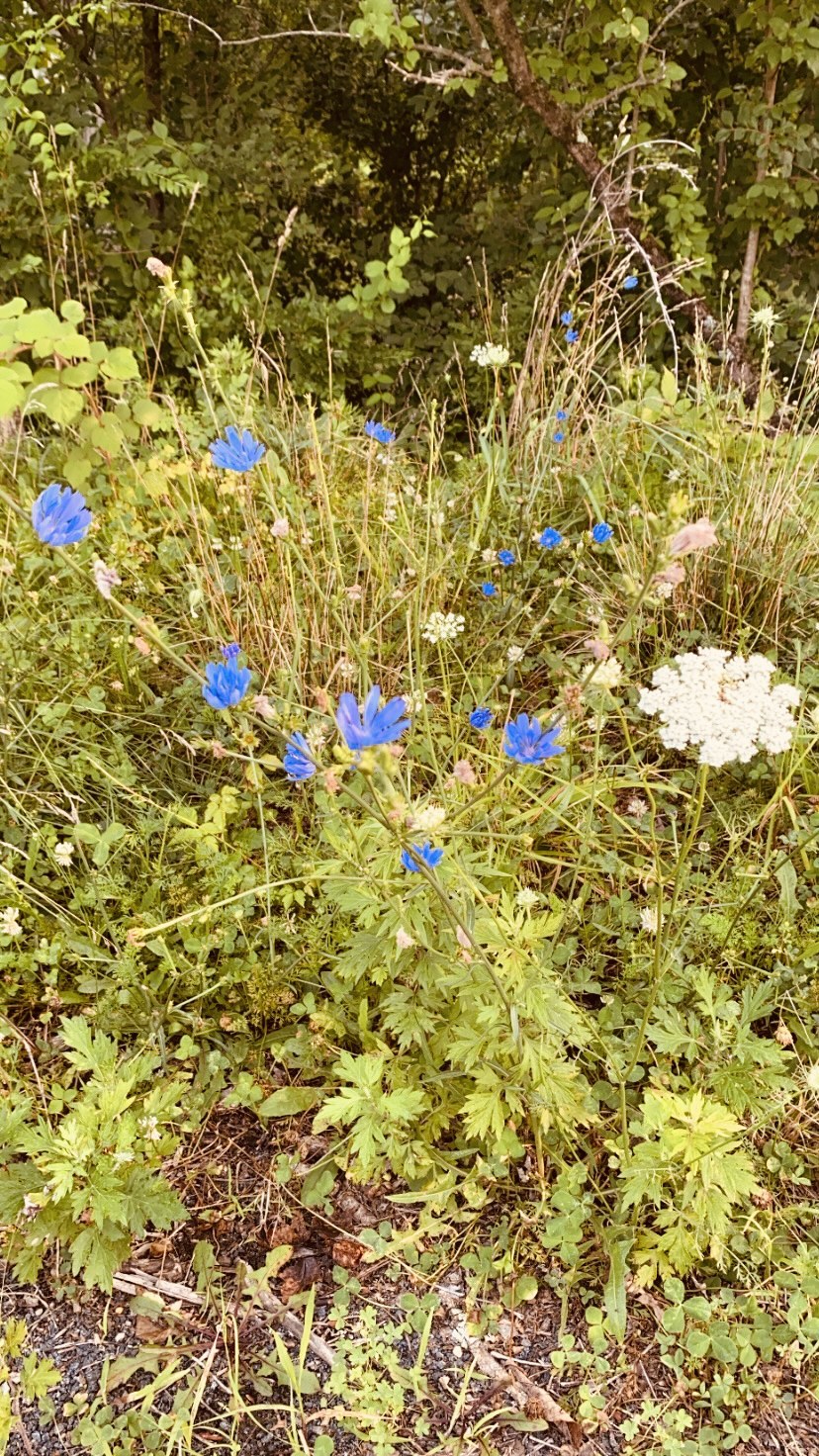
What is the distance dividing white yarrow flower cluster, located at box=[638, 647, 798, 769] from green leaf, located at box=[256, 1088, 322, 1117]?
949 millimetres

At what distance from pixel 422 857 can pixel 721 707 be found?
0.42 metres

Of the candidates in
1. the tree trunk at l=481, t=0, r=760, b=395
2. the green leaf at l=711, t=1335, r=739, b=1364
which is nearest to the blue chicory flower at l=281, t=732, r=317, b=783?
the green leaf at l=711, t=1335, r=739, b=1364

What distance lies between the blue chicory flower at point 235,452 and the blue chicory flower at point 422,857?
83 centimetres

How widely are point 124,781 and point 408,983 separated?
31.6 inches

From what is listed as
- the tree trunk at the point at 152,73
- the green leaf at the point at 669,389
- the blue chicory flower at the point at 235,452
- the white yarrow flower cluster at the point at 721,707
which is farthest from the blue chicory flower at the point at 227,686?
the tree trunk at the point at 152,73

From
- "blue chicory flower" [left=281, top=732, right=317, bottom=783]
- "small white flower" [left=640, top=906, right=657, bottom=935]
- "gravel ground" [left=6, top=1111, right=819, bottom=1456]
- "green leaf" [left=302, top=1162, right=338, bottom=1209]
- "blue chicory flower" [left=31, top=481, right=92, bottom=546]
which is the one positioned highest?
"blue chicory flower" [left=31, top=481, right=92, bottom=546]

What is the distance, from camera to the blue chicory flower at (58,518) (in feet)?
3.57

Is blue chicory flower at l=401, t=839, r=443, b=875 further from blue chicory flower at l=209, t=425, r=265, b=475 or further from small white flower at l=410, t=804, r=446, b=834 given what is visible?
blue chicory flower at l=209, t=425, r=265, b=475

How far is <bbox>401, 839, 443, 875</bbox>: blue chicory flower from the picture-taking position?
107cm

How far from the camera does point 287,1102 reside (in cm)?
160

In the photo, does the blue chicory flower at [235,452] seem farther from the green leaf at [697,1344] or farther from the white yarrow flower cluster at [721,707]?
the green leaf at [697,1344]

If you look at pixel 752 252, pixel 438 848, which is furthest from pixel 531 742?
pixel 752 252

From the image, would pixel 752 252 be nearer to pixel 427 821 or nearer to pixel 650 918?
pixel 650 918

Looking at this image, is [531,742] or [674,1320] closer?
[531,742]
